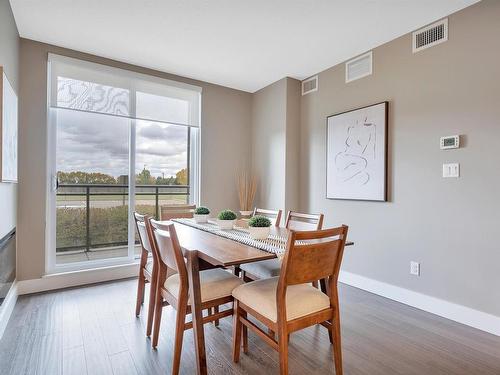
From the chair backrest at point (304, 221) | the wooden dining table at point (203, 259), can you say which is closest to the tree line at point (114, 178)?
the chair backrest at point (304, 221)

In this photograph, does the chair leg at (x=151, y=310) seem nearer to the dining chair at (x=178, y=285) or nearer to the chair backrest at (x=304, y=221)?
the dining chair at (x=178, y=285)

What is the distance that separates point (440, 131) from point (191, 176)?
2955 millimetres

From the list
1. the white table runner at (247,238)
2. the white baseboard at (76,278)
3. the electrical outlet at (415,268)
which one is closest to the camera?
the white table runner at (247,238)

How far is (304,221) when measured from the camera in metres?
2.48

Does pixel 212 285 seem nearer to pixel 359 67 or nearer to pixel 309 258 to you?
pixel 309 258

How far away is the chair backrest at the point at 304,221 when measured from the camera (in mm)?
2301

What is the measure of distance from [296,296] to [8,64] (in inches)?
112

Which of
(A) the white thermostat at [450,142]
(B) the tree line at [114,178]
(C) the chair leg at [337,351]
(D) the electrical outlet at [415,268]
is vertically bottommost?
(C) the chair leg at [337,351]

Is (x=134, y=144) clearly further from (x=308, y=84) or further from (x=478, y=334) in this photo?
(x=478, y=334)

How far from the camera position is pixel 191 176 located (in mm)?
4055

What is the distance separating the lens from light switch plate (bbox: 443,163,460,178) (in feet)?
7.88

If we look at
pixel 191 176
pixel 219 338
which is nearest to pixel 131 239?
pixel 191 176

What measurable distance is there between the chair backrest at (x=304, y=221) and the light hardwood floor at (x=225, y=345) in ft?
2.61

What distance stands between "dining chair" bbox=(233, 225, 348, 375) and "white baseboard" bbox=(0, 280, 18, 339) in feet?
5.84
